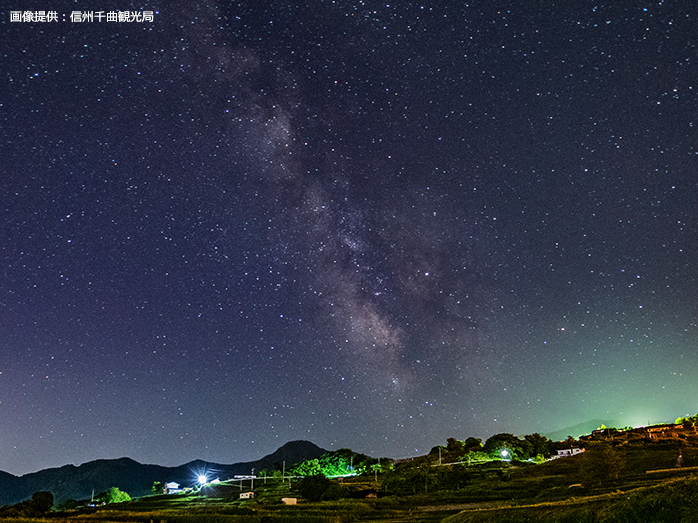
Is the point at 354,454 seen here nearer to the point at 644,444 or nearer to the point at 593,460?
the point at 644,444

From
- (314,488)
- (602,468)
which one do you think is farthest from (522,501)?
(314,488)

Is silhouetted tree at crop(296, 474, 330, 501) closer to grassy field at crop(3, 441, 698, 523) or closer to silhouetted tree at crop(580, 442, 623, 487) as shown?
grassy field at crop(3, 441, 698, 523)

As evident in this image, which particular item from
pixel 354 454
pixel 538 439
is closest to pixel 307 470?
pixel 354 454

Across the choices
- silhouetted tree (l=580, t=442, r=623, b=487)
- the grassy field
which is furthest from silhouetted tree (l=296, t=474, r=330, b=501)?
silhouetted tree (l=580, t=442, r=623, b=487)

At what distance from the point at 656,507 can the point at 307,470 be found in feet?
393

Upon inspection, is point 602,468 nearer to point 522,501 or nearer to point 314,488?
point 522,501

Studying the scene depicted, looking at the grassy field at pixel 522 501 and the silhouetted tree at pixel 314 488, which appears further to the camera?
the silhouetted tree at pixel 314 488

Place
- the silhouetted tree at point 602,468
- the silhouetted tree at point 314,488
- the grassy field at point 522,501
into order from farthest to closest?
the silhouetted tree at point 314,488
the silhouetted tree at point 602,468
the grassy field at point 522,501

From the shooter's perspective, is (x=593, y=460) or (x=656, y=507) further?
(x=593, y=460)

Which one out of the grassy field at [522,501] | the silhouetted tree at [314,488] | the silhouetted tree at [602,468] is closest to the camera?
the grassy field at [522,501]

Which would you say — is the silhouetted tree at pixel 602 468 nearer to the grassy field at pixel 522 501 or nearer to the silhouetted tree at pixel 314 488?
the grassy field at pixel 522 501

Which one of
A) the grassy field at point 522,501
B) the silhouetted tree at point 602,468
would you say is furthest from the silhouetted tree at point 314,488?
the silhouetted tree at point 602,468

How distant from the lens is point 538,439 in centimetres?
13050

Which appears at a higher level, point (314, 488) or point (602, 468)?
point (602, 468)
